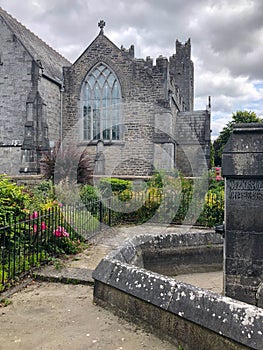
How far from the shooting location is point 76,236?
342 inches

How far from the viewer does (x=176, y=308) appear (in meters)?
3.52

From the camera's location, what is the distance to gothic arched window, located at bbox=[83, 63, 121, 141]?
21.3 m

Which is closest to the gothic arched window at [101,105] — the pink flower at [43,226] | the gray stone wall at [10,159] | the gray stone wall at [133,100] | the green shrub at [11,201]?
the gray stone wall at [133,100]

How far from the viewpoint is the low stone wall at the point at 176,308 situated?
3051 mm

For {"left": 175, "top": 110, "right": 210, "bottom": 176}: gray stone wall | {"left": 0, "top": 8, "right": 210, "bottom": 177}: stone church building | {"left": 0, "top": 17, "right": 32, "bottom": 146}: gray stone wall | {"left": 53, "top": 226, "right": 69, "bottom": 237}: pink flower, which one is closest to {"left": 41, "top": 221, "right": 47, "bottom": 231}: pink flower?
{"left": 53, "top": 226, "right": 69, "bottom": 237}: pink flower

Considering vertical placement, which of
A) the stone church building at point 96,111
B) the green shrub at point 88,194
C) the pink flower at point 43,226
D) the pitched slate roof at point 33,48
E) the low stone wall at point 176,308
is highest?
the pitched slate roof at point 33,48

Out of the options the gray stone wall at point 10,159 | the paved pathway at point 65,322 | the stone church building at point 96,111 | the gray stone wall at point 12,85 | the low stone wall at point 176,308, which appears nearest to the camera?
the low stone wall at point 176,308

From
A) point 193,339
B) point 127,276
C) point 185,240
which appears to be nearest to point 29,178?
point 185,240

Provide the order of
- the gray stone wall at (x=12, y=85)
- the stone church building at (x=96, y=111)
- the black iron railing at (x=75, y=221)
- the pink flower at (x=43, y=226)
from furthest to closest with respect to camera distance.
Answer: the gray stone wall at (x=12, y=85)
the stone church building at (x=96, y=111)
the pink flower at (x=43, y=226)
the black iron railing at (x=75, y=221)

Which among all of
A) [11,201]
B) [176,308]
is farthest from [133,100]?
[176,308]

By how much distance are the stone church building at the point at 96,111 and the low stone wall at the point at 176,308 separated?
49.6ft

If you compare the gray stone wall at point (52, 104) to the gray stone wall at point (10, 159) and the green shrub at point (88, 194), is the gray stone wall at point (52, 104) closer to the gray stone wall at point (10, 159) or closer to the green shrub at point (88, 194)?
the gray stone wall at point (10, 159)

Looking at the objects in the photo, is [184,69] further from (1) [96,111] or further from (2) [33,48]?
(2) [33,48]

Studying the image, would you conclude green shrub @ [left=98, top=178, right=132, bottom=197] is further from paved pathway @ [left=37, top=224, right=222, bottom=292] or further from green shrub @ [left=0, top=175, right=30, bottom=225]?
green shrub @ [left=0, top=175, right=30, bottom=225]
